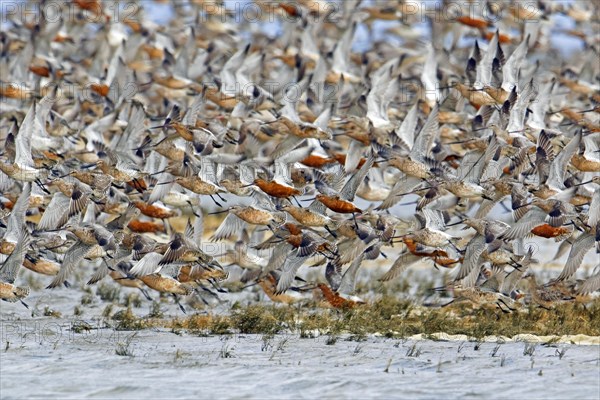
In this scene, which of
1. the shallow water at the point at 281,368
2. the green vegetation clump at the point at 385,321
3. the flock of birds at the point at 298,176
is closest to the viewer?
the shallow water at the point at 281,368

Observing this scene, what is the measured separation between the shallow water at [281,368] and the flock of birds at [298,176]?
5.91ft

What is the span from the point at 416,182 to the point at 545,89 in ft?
10.2

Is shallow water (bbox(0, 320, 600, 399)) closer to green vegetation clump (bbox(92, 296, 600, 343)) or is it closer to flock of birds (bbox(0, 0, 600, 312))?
green vegetation clump (bbox(92, 296, 600, 343))

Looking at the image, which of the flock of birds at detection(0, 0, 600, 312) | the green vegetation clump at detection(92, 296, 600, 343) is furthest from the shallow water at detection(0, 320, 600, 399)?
the flock of birds at detection(0, 0, 600, 312)

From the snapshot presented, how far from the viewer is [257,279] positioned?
15.3m

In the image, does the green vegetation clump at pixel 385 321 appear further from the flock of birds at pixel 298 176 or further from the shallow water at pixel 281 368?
the shallow water at pixel 281 368

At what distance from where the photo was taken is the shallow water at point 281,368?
33.8ft

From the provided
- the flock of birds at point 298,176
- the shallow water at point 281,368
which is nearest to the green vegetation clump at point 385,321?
the flock of birds at point 298,176

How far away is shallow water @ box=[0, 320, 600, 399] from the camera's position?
10289 mm

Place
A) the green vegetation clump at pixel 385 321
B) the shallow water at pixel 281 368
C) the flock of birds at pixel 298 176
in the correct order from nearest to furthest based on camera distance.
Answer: the shallow water at pixel 281 368, the green vegetation clump at pixel 385 321, the flock of birds at pixel 298 176

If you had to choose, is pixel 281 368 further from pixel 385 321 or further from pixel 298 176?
pixel 298 176

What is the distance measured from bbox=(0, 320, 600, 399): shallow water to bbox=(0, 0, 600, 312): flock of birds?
1.80 meters

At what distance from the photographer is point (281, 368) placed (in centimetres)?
1119

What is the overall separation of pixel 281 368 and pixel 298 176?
493cm
